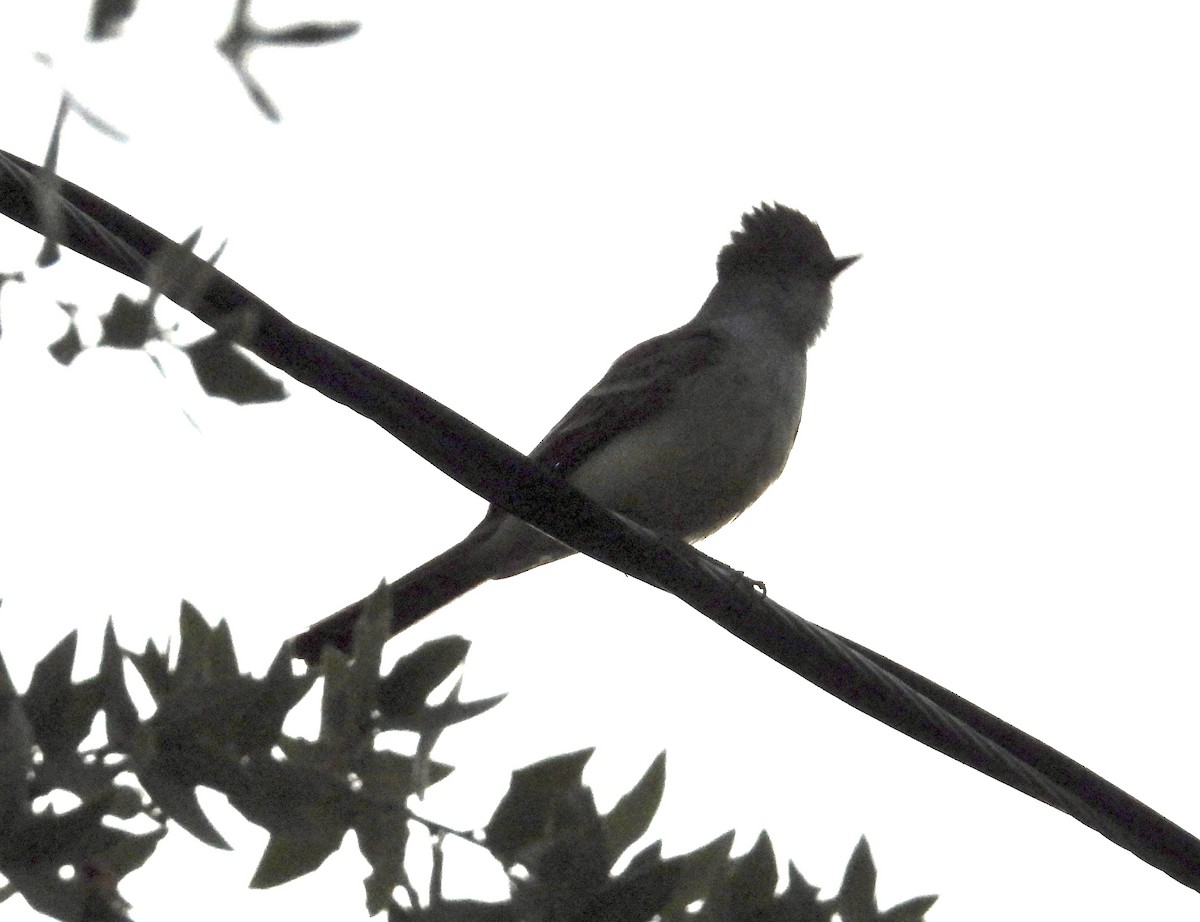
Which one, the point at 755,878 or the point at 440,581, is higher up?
the point at 440,581

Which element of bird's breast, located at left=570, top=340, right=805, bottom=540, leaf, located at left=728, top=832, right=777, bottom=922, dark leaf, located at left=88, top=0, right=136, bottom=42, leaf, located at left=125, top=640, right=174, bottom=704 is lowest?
leaf, located at left=728, top=832, right=777, bottom=922

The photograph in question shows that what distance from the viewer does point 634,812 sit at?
2102 mm

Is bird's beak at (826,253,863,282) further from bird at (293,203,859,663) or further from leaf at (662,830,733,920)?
leaf at (662,830,733,920)

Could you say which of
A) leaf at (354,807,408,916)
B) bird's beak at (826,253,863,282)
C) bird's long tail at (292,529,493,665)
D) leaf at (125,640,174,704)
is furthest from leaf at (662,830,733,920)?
bird's beak at (826,253,863,282)

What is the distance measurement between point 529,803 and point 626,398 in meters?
5.14

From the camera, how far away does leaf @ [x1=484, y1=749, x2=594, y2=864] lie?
6.81 feet

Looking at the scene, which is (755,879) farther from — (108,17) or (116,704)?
(108,17)

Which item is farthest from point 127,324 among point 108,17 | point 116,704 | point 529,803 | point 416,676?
point 529,803

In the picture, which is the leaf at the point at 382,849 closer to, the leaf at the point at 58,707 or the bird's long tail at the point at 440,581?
the leaf at the point at 58,707

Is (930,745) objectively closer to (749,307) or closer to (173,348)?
(173,348)

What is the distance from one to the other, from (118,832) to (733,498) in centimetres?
519

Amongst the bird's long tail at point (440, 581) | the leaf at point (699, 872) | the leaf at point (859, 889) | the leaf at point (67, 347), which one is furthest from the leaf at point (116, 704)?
the bird's long tail at point (440, 581)

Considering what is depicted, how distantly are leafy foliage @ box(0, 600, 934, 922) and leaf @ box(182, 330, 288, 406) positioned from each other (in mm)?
416

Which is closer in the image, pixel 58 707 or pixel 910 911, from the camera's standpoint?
pixel 58 707
